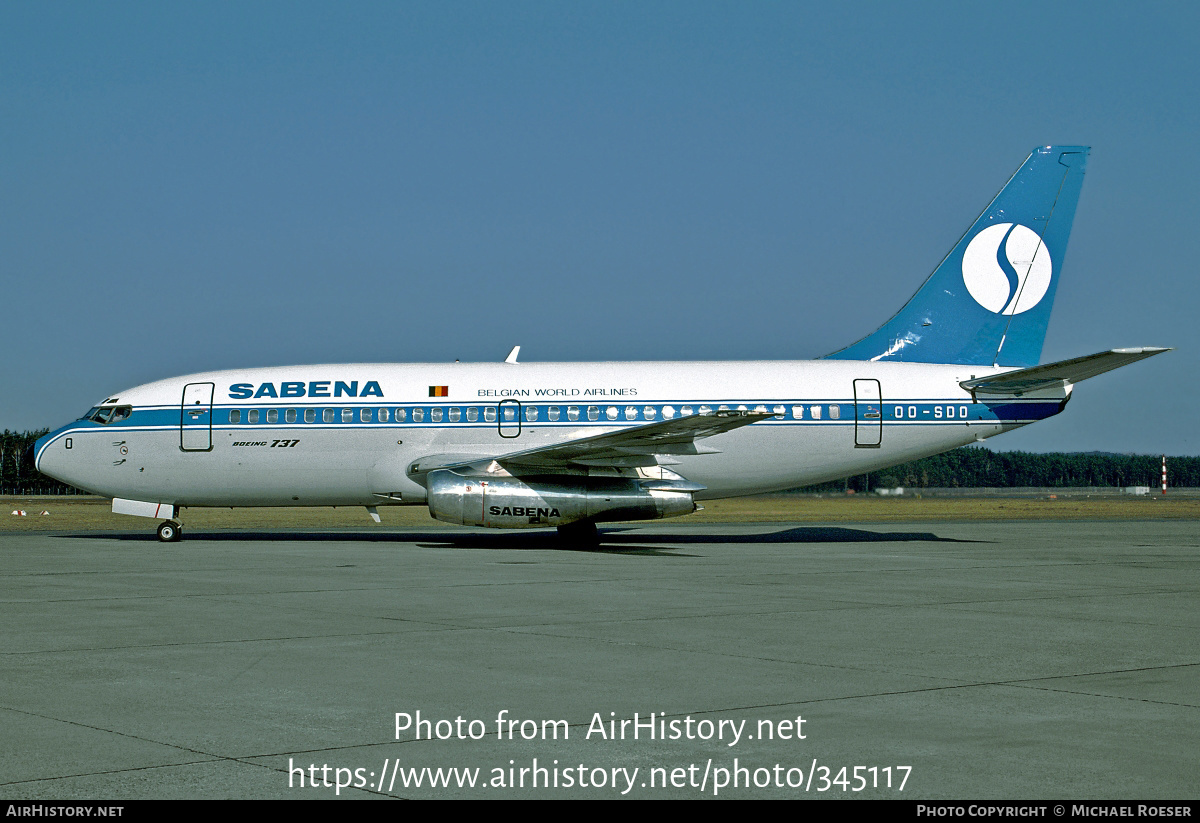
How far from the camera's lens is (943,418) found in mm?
25781

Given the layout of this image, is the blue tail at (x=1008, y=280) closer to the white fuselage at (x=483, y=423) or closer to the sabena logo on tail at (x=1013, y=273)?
the sabena logo on tail at (x=1013, y=273)

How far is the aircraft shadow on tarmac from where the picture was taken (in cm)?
2534

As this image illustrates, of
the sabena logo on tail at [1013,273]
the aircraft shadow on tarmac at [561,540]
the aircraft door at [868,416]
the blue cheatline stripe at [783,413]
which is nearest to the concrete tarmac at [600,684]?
the aircraft shadow on tarmac at [561,540]

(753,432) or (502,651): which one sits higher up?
(753,432)

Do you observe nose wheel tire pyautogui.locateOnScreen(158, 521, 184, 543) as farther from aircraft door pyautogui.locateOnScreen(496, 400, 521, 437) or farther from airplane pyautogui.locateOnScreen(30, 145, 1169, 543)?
aircraft door pyautogui.locateOnScreen(496, 400, 521, 437)

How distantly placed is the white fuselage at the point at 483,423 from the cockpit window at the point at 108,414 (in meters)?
0.06

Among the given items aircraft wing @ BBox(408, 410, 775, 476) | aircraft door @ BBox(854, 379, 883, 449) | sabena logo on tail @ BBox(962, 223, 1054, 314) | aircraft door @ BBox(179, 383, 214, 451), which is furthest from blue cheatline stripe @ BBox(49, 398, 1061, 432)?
sabena logo on tail @ BBox(962, 223, 1054, 314)

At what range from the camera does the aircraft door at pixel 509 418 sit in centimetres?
2577

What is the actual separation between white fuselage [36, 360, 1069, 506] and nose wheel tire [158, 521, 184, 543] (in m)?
0.56

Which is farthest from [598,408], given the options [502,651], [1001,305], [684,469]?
[502,651]

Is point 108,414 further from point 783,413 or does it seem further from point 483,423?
point 783,413

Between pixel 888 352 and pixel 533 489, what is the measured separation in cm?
934

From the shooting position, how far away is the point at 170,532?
26797mm

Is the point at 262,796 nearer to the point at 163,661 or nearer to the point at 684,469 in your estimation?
the point at 163,661
